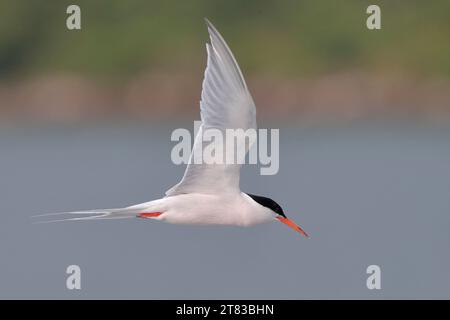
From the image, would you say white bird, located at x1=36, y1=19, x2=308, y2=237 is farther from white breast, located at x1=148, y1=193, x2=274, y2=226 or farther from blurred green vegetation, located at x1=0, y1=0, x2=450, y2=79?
blurred green vegetation, located at x1=0, y1=0, x2=450, y2=79

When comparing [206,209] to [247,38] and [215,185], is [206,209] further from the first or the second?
[247,38]

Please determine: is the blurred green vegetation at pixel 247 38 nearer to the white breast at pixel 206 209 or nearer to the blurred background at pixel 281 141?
the blurred background at pixel 281 141

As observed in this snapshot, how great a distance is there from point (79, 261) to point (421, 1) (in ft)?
19.4

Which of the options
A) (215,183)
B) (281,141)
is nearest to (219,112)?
(215,183)

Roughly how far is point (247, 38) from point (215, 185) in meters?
7.94

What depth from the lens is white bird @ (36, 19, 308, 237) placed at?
4387 mm

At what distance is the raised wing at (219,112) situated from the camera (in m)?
4.32

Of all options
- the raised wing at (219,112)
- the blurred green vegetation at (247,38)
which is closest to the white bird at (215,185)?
the raised wing at (219,112)

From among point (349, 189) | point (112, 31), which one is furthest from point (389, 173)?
point (112, 31)

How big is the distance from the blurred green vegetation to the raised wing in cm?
765

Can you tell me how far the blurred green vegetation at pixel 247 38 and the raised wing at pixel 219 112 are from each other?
7.65m

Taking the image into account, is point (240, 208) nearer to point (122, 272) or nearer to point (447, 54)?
point (122, 272)

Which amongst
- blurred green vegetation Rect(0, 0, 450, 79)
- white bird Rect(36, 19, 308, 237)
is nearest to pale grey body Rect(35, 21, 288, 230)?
white bird Rect(36, 19, 308, 237)

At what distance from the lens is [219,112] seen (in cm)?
450
